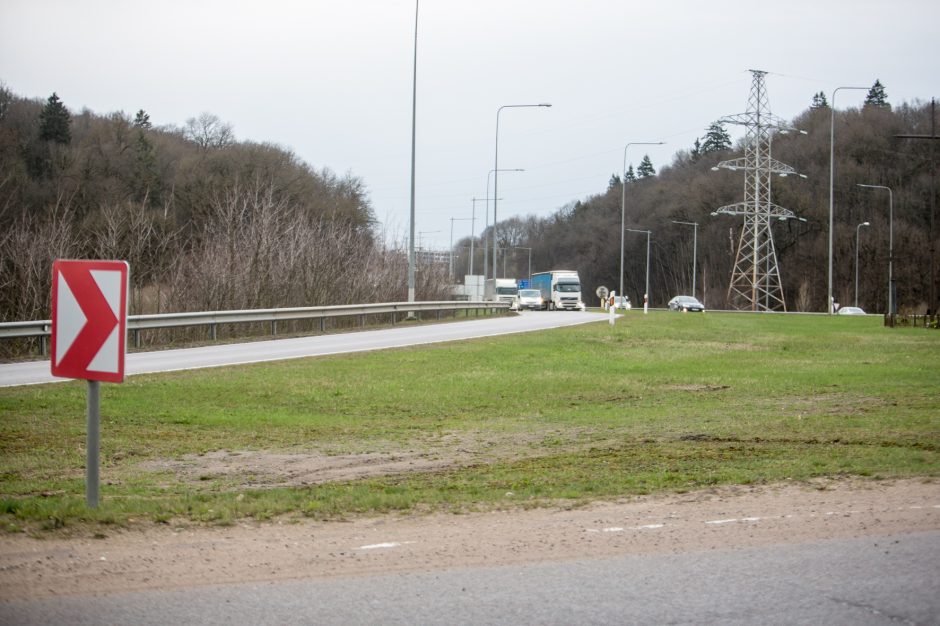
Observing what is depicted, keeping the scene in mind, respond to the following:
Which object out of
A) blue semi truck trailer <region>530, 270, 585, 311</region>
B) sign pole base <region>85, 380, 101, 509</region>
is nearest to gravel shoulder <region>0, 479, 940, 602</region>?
sign pole base <region>85, 380, 101, 509</region>

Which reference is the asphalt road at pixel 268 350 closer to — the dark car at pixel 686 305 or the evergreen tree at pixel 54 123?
the dark car at pixel 686 305

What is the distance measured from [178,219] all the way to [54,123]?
13217mm

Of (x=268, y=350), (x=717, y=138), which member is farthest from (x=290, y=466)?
(x=717, y=138)

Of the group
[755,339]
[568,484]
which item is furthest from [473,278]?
[568,484]

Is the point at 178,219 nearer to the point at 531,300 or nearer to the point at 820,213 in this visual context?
the point at 531,300

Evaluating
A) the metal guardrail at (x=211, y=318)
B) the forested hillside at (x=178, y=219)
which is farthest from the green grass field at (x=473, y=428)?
the forested hillside at (x=178, y=219)

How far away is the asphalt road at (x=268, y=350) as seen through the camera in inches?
765

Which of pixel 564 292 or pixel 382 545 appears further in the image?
pixel 564 292

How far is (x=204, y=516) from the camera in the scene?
7.45 metres

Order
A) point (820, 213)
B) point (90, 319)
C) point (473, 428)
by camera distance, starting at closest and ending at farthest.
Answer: point (90, 319), point (473, 428), point (820, 213)

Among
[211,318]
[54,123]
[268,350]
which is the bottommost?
[268,350]

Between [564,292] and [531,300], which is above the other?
[564,292]

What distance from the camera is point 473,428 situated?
13.3m

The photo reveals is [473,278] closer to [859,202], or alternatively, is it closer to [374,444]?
[859,202]
